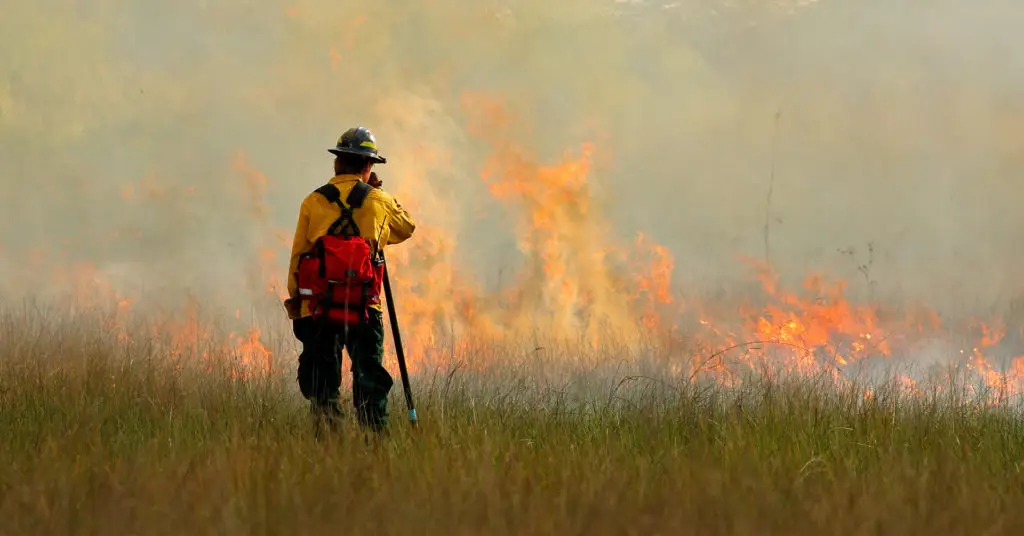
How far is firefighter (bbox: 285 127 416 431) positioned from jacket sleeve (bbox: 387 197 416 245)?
93 millimetres

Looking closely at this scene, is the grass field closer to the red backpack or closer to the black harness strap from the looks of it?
the red backpack

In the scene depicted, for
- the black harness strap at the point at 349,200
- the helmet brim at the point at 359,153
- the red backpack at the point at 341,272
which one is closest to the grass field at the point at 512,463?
the red backpack at the point at 341,272

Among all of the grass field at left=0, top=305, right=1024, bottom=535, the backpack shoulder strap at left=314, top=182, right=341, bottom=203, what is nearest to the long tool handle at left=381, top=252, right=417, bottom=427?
the grass field at left=0, top=305, right=1024, bottom=535

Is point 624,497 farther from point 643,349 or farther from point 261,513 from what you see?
point 643,349

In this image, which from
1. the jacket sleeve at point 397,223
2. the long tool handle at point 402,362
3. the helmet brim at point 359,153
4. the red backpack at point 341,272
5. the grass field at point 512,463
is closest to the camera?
the grass field at point 512,463

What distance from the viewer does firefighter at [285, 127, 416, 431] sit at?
8078 mm

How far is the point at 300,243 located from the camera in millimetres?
8133

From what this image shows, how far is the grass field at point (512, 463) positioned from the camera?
5.24 metres

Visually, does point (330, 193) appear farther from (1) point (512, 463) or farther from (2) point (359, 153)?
(1) point (512, 463)

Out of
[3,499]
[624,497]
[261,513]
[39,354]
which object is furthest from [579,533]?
[39,354]

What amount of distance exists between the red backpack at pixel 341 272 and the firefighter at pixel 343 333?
0.06m

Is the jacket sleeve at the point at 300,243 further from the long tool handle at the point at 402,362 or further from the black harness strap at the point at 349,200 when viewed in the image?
the long tool handle at the point at 402,362

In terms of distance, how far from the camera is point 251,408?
8.24 m

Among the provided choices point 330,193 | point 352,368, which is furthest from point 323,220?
point 352,368
